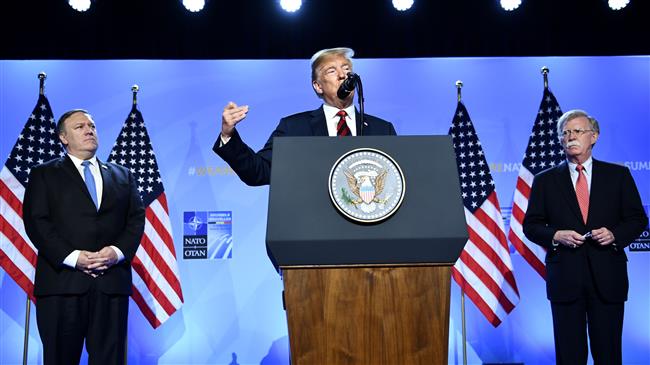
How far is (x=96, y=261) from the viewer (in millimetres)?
3324

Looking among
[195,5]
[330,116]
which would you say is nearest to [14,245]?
[195,5]

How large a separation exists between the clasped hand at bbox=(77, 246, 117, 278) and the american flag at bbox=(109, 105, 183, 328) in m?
1.11

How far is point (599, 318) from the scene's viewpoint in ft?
11.5

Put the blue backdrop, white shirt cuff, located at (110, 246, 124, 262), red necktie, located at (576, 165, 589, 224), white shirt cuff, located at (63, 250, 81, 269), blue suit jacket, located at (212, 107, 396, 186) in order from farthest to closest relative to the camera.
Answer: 1. the blue backdrop
2. red necktie, located at (576, 165, 589, 224)
3. white shirt cuff, located at (110, 246, 124, 262)
4. white shirt cuff, located at (63, 250, 81, 269)
5. blue suit jacket, located at (212, 107, 396, 186)

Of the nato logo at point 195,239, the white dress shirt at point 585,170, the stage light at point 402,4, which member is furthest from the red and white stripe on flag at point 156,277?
the white dress shirt at point 585,170

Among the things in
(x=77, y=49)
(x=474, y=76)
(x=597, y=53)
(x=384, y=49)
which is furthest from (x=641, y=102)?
(x=77, y=49)

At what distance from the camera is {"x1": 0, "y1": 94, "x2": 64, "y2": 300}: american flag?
4238mm

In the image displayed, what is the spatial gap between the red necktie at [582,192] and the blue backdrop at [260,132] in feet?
4.20

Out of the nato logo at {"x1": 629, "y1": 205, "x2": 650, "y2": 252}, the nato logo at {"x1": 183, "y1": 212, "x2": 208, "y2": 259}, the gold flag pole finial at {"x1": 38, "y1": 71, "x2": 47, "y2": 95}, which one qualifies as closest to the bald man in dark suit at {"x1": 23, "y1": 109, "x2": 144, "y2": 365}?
the gold flag pole finial at {"x1": 38, "y1": 71, "x2": 47, "y2": 95}

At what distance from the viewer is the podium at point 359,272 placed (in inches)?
68.0

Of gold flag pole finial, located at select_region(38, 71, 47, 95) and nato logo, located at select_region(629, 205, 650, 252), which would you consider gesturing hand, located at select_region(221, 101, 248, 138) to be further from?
nato logo, located at select_region(629, 205, 650, 252)

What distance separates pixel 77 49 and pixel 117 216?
6.84ft

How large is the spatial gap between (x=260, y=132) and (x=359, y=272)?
3.45 meters

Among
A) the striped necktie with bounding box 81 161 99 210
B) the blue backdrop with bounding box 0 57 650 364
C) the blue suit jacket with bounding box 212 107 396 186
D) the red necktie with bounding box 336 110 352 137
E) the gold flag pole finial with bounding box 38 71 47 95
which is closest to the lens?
the blue suit jacket with bounding box 212 107 396 186
